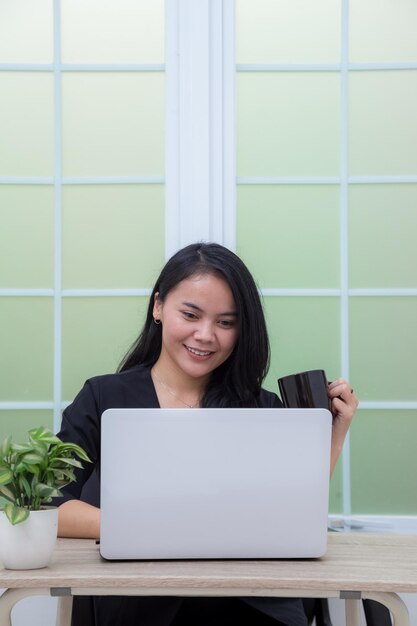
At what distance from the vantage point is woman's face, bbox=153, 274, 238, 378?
2371 millimetres

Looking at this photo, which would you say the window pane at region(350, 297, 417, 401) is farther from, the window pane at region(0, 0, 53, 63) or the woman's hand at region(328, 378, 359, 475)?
the window pane at region(0, 0, 53, 63)

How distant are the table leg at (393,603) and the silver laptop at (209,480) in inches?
6.7

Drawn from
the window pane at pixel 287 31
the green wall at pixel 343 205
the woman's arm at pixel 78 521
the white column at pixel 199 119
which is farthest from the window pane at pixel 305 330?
the woman's arm at pixel 78 521

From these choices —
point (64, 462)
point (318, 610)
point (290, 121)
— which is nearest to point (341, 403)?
point (318, 610)

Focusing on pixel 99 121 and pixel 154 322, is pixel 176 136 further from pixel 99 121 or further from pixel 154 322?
pixel 154 322

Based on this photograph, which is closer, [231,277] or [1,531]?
[1,531]

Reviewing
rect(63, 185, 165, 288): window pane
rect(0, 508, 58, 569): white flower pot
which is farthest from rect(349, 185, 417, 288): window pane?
rect(0, 508, 58, 569): white flower pot

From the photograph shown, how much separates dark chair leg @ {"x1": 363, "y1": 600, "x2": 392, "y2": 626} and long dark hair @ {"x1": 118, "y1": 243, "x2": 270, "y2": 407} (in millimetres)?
622

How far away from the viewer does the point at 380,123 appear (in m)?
3.03

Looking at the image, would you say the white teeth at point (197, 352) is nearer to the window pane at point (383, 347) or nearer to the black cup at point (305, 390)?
the black cup at point (305, 390)

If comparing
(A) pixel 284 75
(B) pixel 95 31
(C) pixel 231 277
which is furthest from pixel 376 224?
→ (B) pixel 95 31

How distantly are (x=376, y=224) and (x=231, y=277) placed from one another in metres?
0.79

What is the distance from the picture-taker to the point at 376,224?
3.03 metres

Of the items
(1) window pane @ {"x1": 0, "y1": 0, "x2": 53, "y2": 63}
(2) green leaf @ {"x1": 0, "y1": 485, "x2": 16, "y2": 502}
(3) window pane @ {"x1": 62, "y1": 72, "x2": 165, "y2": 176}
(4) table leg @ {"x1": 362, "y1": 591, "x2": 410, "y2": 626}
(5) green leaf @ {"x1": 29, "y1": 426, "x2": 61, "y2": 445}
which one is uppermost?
(1) window pane @ {"x1": 0, "y1": 0, "x2": 53, "y2": 63}
